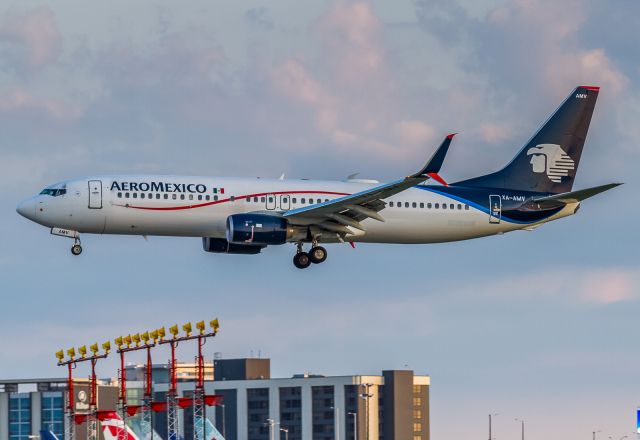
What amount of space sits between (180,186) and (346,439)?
11679 centimetres

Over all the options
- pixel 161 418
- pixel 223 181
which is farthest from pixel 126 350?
pixel 161 418

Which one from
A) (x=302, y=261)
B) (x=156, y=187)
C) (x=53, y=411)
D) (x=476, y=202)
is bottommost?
(x=53, y=411)

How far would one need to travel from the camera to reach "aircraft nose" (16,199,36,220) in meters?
86.4

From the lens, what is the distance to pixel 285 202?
89.2 m

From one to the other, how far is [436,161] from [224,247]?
16.6 meters

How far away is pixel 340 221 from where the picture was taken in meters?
89.2

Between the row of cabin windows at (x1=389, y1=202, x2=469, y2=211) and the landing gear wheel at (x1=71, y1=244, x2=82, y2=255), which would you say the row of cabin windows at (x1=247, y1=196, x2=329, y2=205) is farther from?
the landing gear wheel at (x1=71, y1=244, x2=82, y2=255)

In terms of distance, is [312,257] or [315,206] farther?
[312,257]

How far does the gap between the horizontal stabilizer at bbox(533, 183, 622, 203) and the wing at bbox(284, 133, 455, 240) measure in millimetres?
9567

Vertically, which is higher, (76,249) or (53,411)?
(76,249)

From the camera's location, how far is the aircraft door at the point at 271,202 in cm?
8881

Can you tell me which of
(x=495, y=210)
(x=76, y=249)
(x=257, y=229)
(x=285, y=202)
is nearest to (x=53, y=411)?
(x=76, y=249)

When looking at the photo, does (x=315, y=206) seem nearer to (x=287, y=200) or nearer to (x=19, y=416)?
(x=287, y=200)

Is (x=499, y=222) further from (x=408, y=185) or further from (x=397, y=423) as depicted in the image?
(x=397, y=423)
